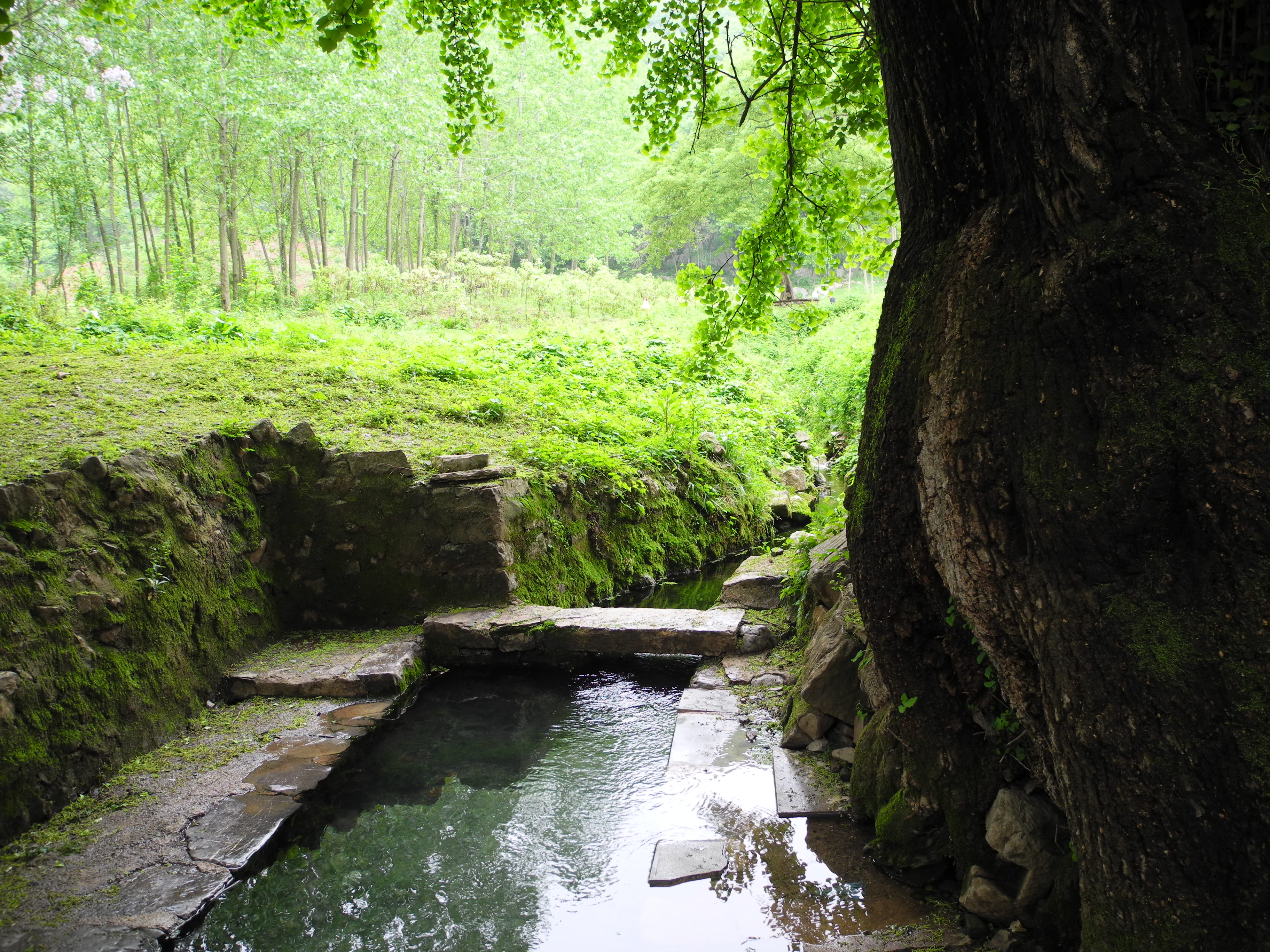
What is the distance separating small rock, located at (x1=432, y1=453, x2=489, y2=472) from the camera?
6656 mm

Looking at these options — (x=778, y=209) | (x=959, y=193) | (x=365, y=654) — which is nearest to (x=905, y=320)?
(x=959, y=193)

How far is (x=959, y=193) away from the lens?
8.84ft

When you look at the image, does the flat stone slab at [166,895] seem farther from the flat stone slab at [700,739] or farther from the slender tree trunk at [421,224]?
the slender tree trunk at [421,224]

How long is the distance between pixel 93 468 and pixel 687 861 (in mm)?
4045

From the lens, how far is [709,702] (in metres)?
4.89

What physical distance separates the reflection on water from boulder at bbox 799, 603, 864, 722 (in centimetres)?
46

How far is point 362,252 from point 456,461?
2207cm

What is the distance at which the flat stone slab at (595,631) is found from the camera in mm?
5625

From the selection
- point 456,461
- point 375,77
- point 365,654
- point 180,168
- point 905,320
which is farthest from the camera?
point 375,77

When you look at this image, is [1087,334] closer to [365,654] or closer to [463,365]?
[365,654]

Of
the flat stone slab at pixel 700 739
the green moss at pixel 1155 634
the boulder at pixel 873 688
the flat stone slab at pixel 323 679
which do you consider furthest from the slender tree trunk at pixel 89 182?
the green moss at pixel 1155 634

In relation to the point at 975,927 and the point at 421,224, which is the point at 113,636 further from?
the point at 421,224

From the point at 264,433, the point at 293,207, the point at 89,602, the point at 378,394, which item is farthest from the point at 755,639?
the point at 293,207

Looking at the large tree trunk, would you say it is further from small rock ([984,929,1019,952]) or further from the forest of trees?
the forest of trees
